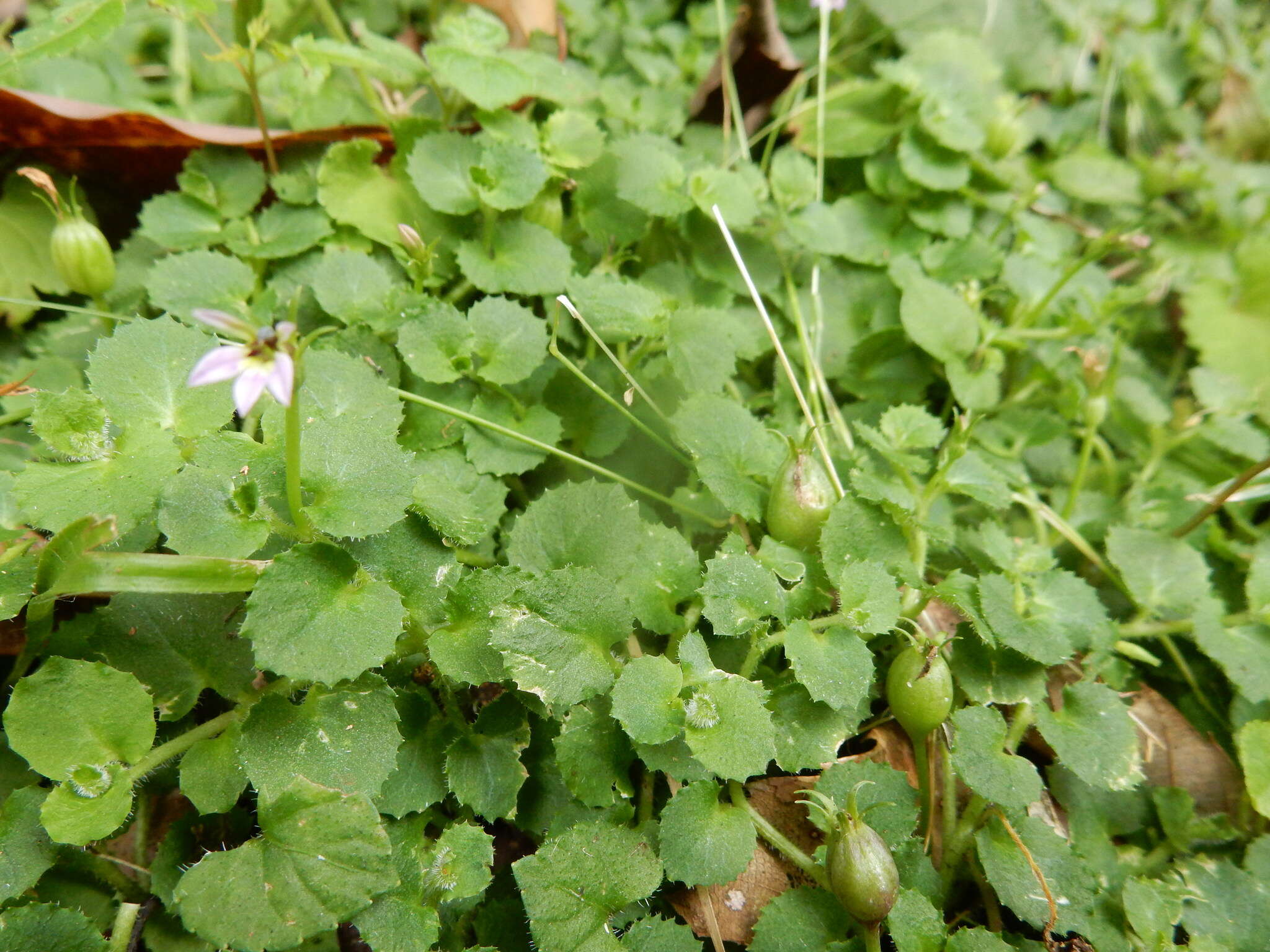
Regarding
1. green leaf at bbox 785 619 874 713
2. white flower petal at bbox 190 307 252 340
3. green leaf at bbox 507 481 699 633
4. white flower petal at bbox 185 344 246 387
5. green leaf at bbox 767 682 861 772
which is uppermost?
white flower petal at bbox 190 307 252 340

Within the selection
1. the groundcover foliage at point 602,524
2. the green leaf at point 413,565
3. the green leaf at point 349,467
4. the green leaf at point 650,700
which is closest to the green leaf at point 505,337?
the groundcover foliage at point 602,524

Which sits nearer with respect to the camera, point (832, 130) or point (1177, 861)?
point (1177, 861)

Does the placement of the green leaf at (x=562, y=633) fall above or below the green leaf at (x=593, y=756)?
above

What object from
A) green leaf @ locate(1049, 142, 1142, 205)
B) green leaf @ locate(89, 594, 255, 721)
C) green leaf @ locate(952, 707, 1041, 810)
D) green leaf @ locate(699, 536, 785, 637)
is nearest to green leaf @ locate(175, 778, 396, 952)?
green leaf @ locate(89, 594, 255, 721)

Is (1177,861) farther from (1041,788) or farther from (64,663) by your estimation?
(64,663)

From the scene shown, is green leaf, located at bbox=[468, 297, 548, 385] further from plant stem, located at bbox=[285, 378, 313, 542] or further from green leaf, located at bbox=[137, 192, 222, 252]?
green leaf, located at bbox=[137, 192, 222, 252]

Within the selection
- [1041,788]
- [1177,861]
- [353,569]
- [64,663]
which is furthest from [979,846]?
[64,663]

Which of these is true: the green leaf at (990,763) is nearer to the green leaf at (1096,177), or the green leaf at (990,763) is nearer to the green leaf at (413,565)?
the green leaf at (413,565)
